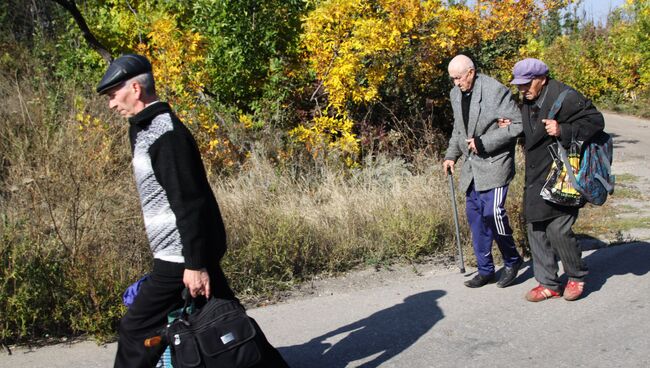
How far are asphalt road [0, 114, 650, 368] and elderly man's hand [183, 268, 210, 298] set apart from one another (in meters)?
1.45

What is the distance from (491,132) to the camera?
5.68m

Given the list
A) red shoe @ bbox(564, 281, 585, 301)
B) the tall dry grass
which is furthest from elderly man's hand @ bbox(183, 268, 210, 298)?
red shoe @ bbox(564, 281, 585, 301)

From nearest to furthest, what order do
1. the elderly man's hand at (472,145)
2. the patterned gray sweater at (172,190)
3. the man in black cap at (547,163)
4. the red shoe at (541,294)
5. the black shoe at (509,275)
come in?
the patterned gray sweater at (172,190) < the man in black cap at (547,163) < the red shoe at (541,294) < the elderly man's hand at (472,145) < the black shoe at (509,275)

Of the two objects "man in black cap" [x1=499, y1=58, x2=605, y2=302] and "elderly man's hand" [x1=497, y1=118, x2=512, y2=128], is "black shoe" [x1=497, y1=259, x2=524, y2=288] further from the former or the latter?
"elderly man's hand" [x1=497, y1=118, x2=512, y2=128]

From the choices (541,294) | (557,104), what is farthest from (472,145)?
(541,294)

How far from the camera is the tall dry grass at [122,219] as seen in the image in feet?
17.1

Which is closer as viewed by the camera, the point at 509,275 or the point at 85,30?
the point at 509,275

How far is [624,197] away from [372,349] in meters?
5.70

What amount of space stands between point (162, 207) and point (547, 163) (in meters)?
3.24

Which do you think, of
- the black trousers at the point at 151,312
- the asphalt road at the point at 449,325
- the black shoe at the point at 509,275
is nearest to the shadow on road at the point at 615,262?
the asphalt road at the point at 449,325

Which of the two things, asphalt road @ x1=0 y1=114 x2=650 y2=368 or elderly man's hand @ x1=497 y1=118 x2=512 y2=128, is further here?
elderly man's hand @ x1=497 y1=118 x2=512 y2=128

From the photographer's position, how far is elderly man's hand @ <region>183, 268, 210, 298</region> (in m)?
3.40

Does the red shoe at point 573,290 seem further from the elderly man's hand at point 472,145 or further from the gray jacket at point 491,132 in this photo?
the elderly man's hand at point 472,145

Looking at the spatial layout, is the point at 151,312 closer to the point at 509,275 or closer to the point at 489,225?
the point at 489,225
